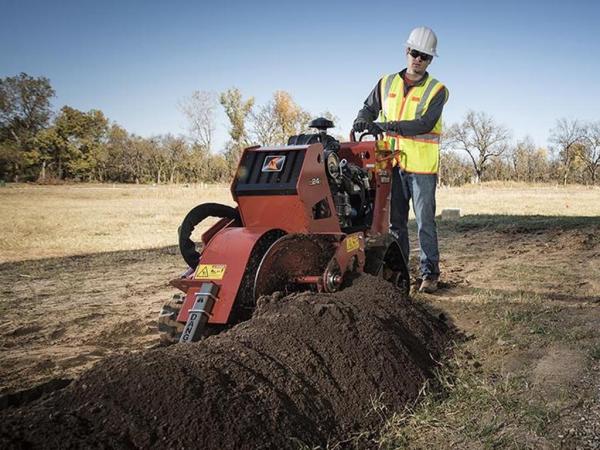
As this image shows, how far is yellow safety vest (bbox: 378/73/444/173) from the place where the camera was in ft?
18.3

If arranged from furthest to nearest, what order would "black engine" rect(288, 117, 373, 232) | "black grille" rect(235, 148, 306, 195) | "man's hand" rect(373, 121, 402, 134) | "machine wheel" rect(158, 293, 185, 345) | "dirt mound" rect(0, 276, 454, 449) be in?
"man's hand" rect(373, 121, 402, 134)
"black engine" rect(288, 117, 373, 232)
"black grille" rect(235, 148, 306, 195)
"machine wheel" rect(158, 293, 185, 345)
"dirt mound" rect(0, 276, 454, 449)

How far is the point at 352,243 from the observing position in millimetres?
4172

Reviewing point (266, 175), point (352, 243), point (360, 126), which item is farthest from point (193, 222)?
point (360, 126)

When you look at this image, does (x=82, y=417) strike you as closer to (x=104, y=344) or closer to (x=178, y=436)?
(x=178, y=436)

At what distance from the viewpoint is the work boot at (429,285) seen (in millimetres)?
5785

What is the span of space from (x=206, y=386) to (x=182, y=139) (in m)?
73.2

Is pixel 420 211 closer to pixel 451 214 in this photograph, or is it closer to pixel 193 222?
pixel 193 222

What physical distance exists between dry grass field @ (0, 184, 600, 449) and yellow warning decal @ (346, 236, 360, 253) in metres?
1.09

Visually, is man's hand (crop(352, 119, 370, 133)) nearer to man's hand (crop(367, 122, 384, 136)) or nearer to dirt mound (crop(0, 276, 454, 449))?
man's hand (crop(367, 122, 384, 136))

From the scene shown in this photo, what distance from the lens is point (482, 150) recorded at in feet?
276

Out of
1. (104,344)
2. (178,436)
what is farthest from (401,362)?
(104,344)

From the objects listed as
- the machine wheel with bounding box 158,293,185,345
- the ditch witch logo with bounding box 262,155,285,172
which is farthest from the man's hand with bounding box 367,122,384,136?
the machine wheel with bounding box 158,293,185,345

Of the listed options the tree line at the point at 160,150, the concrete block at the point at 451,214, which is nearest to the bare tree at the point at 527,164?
the tree line at the point at 160,150

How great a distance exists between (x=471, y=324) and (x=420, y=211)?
1.59 m
